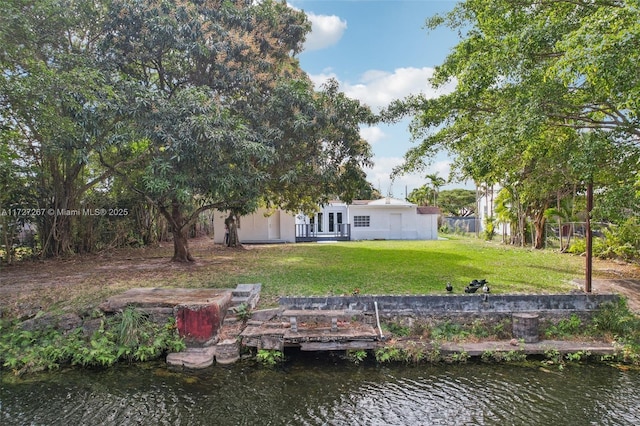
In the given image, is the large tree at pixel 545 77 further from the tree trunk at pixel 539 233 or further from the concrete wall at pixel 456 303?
the tree trunk at pixel 539 233

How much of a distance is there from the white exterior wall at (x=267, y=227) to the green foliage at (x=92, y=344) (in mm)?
15011

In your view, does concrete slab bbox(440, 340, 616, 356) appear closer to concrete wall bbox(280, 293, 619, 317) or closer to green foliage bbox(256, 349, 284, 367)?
concrete wall bbox(280, 293, 619, 317)

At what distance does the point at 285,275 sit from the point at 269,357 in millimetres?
4264

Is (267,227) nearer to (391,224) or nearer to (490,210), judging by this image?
(391,224)

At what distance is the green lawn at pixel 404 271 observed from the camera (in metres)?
8.95

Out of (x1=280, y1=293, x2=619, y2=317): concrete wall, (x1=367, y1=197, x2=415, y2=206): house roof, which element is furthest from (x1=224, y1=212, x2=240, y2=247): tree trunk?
(x1=280, y1=293, x2=619, y2=317): concrete wall

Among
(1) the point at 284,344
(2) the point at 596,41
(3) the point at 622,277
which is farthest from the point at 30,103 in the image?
(3) the point at 622,277

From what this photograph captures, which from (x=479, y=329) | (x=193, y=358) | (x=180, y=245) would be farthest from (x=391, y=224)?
(x=193, y=358)

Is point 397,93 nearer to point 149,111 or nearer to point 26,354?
point 149,111

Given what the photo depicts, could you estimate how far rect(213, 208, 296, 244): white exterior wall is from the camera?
22.2 m

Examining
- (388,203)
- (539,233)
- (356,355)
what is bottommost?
(356,355)

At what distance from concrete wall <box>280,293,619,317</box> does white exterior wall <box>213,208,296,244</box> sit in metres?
14.7

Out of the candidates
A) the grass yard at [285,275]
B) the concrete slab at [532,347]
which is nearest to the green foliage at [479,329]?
the concrete slab at [532,347]

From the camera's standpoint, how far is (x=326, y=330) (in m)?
6.69
